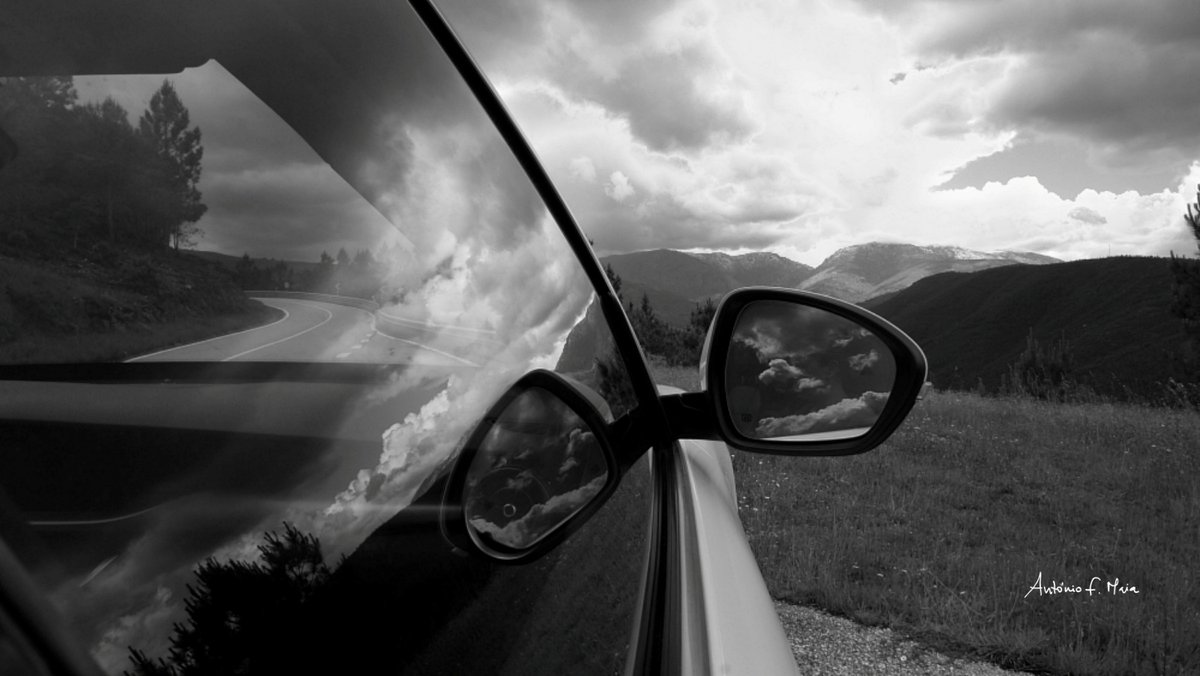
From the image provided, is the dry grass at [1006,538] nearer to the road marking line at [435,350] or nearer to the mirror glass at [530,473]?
the mirror glass at [530,473]

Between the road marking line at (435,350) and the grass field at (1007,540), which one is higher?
the road marking line at (435,350)

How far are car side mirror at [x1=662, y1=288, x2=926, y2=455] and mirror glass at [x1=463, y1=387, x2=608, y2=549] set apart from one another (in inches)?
18.1

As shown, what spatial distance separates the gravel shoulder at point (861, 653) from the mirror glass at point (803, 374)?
189cm

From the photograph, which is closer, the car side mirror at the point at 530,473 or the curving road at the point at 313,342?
the curving road at the point at 313,342

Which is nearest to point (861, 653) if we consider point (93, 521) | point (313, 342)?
point (313, 342)

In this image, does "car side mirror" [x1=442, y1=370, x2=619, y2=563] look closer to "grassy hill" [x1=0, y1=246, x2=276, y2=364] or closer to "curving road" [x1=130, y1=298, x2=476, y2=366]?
"curving road" [x1=130, y1=298, x2=476, y2=366]

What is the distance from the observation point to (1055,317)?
389 feet

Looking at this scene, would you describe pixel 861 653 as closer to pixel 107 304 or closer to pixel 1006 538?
pixel 1006 538

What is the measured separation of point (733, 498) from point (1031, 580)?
291 centimetres

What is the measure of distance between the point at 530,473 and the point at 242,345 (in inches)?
17.7

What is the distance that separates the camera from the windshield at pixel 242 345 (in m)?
0.42

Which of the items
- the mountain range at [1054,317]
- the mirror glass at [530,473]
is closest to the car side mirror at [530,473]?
the mirror glass at [530,473]

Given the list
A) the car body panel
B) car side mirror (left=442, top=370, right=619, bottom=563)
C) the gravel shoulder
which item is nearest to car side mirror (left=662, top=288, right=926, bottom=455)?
the car body panel

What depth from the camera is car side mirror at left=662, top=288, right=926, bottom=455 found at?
58.5 inches
